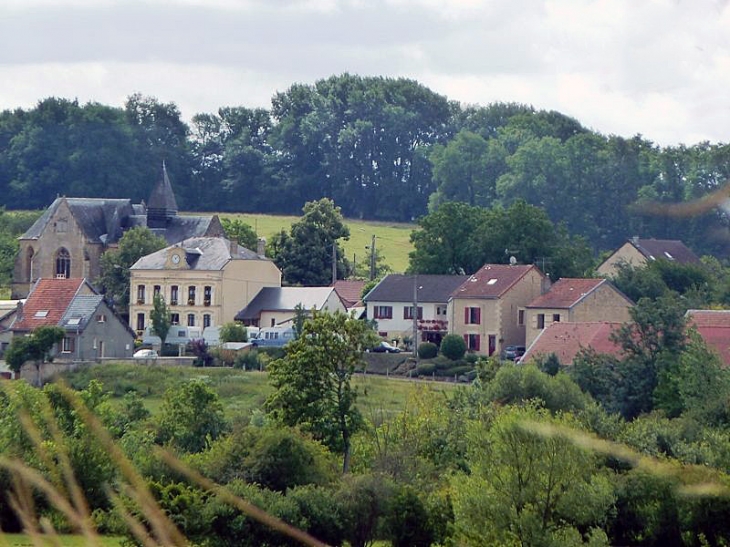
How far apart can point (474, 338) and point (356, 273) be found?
2287 centimetres

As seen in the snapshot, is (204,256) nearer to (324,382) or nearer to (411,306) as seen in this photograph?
(411,306)

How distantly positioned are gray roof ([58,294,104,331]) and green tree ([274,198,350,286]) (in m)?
15.1

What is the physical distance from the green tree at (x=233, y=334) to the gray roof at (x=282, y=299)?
3.84 metres

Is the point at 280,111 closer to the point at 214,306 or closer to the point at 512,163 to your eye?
the point at 512,163

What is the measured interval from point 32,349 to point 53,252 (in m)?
21.7

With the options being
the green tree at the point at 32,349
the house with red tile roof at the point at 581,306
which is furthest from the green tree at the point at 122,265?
the house with red tile roof at the point at 581,306

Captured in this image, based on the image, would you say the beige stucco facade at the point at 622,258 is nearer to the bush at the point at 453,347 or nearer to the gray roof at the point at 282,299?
the gray roof at the point at 282,299

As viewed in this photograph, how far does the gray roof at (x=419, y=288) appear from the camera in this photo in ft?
201

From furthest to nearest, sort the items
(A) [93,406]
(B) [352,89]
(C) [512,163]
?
(B) [352,89], (C) [512,163], (A) [93,406]

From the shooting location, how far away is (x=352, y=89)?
123688mm

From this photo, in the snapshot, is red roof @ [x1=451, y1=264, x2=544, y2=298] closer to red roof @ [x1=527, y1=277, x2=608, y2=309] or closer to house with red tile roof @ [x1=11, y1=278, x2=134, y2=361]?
red roof @ [x1=527, y1=277, x2=608, y2=309]

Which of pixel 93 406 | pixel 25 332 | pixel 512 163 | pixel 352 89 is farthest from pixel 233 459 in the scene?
pixel 352 89

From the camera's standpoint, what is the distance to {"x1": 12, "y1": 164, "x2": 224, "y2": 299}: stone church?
73812 millimetres

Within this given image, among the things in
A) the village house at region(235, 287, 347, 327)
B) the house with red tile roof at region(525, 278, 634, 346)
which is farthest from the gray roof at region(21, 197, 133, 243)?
the house with red tile roof at region(525, 278, 634, 346)
